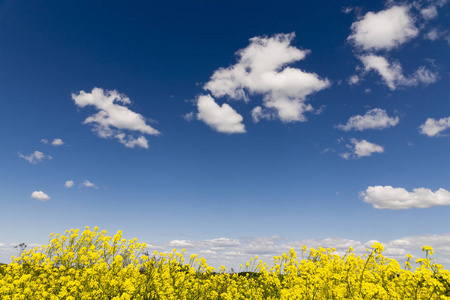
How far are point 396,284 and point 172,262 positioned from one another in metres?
8.33

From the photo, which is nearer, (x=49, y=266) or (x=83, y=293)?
(x=83, y=293)

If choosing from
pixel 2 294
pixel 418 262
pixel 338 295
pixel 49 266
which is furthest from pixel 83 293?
pixel 418 262

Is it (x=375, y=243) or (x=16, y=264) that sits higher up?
(x=375, y=243)

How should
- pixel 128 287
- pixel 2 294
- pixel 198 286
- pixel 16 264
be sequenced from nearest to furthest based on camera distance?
pixel 128 287, pixel 2 294, pixel 198 286, pixel 16 264

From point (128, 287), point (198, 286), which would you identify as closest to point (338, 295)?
point (198, 286)

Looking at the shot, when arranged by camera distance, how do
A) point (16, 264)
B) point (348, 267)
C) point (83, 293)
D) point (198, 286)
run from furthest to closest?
point (16, 264), point (198, 286), point (83, 293), point (348, 267)

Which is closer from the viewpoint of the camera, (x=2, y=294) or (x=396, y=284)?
(x=396, y=284)

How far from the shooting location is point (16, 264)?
13.1 meters

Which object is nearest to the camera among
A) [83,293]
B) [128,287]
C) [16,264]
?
[128,287]

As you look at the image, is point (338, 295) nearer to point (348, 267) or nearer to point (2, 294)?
point (348, 267)

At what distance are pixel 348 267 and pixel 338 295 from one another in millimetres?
833

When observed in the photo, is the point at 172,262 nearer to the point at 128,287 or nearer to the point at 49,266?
the point at 128,287

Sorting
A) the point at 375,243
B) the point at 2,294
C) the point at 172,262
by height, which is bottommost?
A: the point at 2,294

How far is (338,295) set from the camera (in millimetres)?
7875
